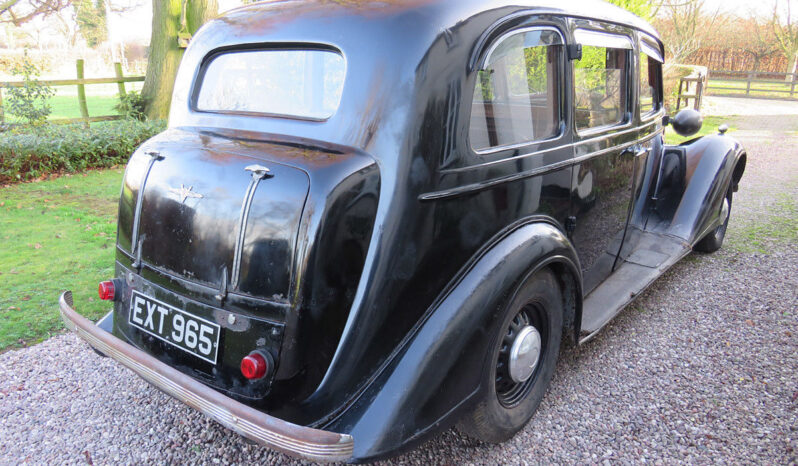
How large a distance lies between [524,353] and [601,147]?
1.33m

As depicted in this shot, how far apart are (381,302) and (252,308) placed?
0.48m

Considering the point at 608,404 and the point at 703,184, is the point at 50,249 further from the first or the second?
the point at 703,184

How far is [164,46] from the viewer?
31.8 feet

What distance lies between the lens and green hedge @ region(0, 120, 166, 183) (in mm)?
7266

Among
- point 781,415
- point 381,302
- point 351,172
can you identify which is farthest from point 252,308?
point 781,415

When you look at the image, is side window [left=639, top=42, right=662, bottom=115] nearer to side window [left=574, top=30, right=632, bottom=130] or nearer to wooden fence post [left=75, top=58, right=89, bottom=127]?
side window [left=574, top=30, right=632, bottom=130]

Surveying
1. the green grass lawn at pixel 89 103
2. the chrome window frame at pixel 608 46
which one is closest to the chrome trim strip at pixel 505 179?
the chrome window frame at pixel 608 46

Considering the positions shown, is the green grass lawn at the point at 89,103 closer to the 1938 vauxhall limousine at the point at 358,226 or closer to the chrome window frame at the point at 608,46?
the 1938 vauxhall limousine at the point at 358,226

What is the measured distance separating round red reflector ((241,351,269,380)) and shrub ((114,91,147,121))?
9.20m

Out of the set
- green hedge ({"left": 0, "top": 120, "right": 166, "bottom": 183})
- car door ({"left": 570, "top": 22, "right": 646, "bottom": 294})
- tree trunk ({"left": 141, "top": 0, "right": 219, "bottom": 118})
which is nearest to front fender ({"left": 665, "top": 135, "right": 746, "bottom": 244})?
car door ({"left": 570, "top": 22, "right": 646, "bottom": 294})

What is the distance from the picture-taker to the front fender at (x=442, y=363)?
6.04 feet

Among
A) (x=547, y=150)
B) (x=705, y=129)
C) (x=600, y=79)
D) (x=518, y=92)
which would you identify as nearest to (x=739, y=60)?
(x=705, y=129)

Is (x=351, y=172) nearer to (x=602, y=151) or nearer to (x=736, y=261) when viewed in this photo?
(x=602, y=151)

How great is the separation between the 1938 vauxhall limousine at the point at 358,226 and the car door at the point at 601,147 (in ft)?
0.29
